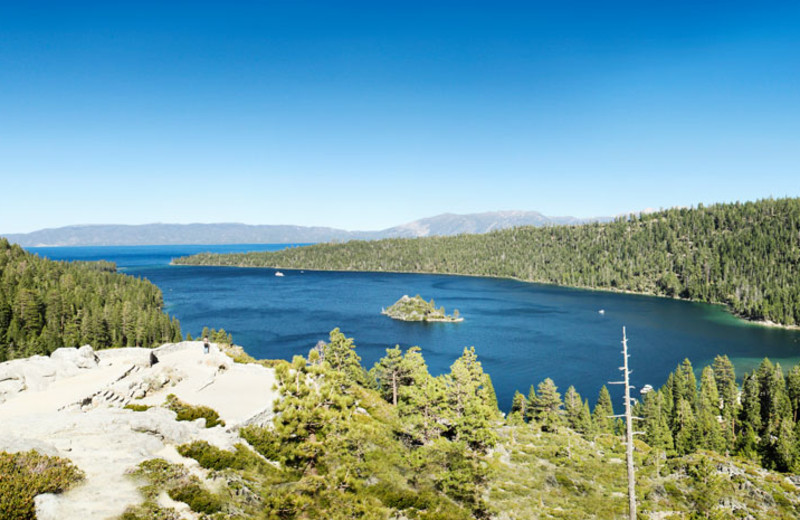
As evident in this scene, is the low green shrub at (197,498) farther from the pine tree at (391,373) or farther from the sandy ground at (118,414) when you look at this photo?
the pine tree at (391,373)

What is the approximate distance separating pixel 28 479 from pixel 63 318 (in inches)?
4378

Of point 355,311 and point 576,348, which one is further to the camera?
point 355,311

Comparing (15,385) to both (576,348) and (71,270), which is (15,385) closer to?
(576,348)

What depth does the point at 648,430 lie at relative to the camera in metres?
58.9

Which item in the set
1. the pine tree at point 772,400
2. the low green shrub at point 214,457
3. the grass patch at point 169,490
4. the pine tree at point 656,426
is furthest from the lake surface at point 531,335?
the grass patch at point 169,490

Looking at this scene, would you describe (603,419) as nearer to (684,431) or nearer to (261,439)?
(684,431)

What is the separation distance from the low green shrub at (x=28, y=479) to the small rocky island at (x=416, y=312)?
5651 inches

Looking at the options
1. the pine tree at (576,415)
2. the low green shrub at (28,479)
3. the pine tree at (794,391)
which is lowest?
the pine tree at (576,415)

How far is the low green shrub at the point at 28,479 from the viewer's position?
14.2 meters

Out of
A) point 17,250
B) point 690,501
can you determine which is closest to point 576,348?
point 690,501

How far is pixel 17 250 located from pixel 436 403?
6670 inches

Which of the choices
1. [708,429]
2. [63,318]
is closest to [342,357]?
[708,429]

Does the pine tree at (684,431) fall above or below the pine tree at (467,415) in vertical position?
below

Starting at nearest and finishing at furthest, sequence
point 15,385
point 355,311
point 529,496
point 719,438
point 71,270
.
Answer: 1. point 529,496
2. point 15,385
3. point 719,438
4. point 71,270
5. point 355,311
